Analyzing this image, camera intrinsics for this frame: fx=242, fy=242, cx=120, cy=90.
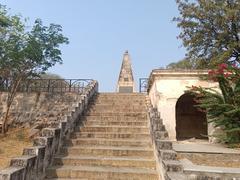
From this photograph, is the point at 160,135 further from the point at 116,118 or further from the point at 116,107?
the point at 116,107

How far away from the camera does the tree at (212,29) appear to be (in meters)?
13.4

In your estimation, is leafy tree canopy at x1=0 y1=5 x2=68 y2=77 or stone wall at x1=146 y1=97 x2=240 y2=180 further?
leafy tree canopy at x1=0 y1=5 x2=68 y2=77

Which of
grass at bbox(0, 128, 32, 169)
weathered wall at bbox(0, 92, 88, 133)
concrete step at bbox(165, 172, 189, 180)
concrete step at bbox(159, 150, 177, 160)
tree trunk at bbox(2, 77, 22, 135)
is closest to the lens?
concrete step at bbox(165, 172, 189, 180)

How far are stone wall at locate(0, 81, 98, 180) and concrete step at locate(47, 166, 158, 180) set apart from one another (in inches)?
13.6

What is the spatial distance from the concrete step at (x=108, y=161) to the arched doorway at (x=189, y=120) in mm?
9174

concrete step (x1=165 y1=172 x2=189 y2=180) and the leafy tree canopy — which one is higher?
the leafy tree canopy

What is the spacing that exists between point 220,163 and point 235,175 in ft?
4.06

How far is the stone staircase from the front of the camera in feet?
18.1

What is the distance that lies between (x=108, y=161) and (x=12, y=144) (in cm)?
559

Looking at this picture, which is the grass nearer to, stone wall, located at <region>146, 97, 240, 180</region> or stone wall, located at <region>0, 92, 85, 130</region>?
stone wall, located at <region>0, 92, 85, 130</region>

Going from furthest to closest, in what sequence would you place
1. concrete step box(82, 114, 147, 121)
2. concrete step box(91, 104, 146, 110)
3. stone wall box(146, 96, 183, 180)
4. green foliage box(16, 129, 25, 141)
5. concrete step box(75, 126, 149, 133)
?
green foliage box(16, 129, 25, 141) < concrete step box(91, 104, 146, 110) < concrete step box(82, 114, 147, 121) < concrete step box(75, 126, 149, 133) < stone wall box(146, 96, 183, 180)

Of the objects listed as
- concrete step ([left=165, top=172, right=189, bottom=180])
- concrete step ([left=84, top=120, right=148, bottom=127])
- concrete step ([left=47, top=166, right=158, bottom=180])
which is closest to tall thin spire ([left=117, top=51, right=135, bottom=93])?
concrete step ([left=84, top=120, right=148, bottom=127])

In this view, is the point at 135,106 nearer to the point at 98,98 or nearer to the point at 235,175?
the point at 98,98

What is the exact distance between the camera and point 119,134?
7516 millimetres
